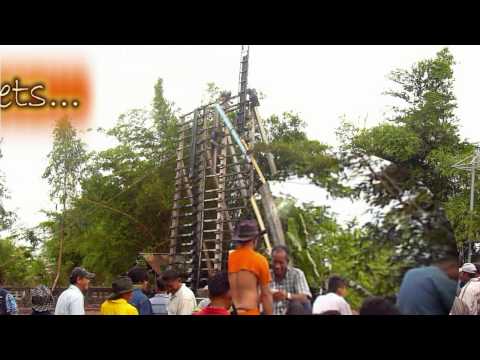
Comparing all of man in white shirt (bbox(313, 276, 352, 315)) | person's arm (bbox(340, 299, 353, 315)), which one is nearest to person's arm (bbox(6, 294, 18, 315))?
man in white shirt (bbox(313, 276, 352, 315))

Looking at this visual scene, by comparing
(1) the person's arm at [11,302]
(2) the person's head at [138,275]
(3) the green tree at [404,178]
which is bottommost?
(1) the person's arm at [11,302]

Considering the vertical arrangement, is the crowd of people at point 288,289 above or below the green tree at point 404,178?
below

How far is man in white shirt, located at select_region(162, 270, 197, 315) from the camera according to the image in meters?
5.02

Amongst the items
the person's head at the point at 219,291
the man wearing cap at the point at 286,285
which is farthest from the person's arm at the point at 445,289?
the person's head at the point at 219,291

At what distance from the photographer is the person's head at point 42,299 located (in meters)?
5.36

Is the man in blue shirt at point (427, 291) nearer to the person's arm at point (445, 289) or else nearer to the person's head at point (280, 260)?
the person's arm at point (445, 289)

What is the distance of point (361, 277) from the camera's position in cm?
→ 429

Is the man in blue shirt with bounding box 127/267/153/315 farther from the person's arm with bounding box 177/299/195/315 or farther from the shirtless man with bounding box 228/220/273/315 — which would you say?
the shirtless man with bounding box 228/220/273/315

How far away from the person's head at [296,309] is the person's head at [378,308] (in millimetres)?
317

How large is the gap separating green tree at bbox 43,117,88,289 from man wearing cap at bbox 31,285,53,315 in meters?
0.07

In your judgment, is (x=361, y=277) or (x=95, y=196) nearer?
(x=361, y=277)
